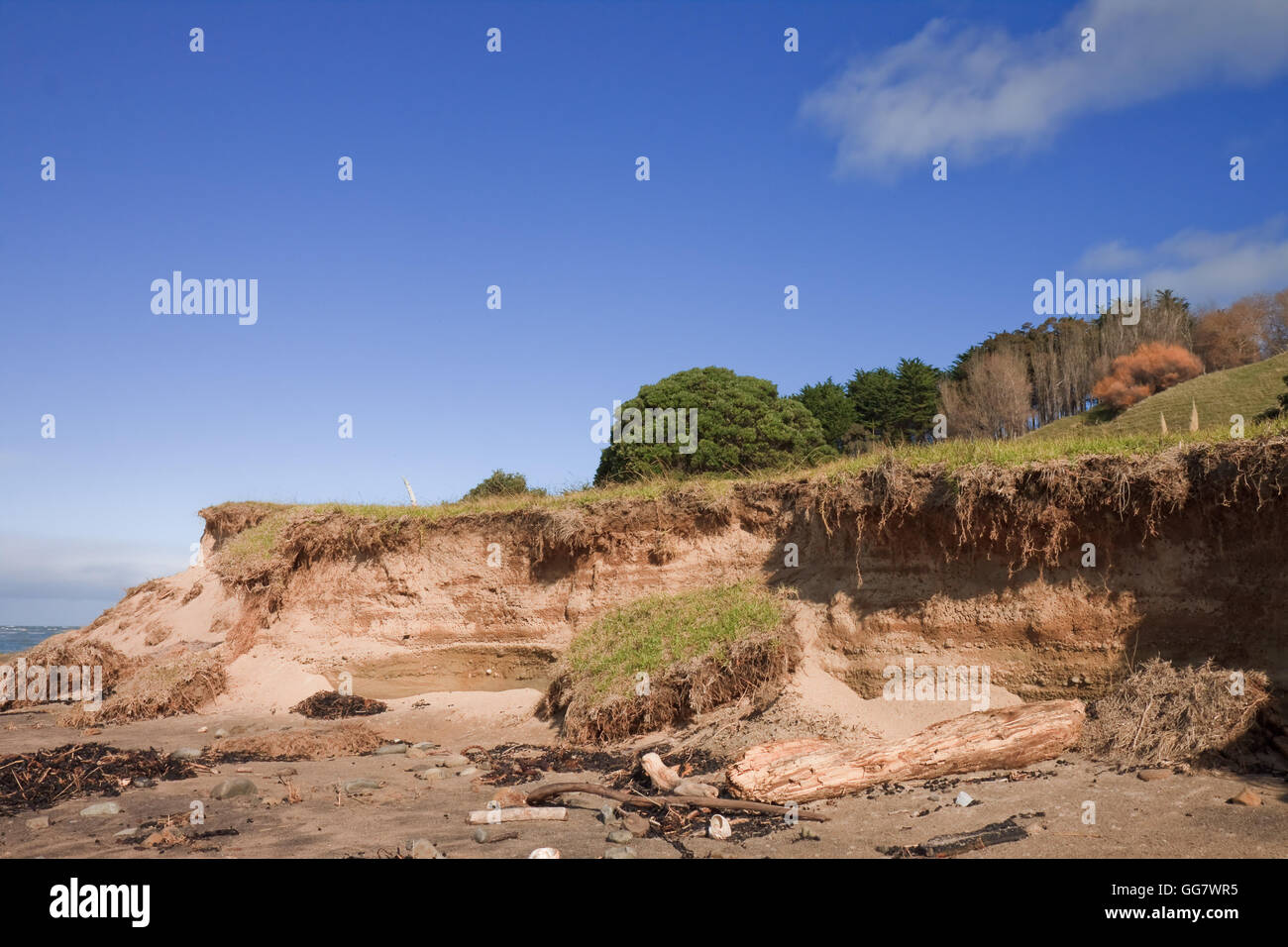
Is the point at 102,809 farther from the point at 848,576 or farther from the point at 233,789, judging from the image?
the point at 848,576

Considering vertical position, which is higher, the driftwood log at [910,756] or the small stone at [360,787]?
the driftwood log at [910,756]

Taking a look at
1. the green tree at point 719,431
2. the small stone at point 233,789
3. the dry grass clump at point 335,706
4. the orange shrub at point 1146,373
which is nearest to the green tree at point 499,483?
the green tree at point 719,431

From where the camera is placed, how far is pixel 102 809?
802 centimetres

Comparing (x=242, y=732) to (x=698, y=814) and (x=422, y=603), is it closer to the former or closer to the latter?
(x=422, y=603)

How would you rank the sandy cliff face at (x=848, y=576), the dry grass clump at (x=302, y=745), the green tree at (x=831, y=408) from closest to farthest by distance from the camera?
1. the sandy cliff face at (x=848, y=576)
2. the dry grass clump at (x=302, y=745)
3. the green tree at (x=831, y=408)

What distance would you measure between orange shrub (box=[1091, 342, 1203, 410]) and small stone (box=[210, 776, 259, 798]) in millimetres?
50060

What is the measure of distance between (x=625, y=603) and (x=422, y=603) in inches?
160

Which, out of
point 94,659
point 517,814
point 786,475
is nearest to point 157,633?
point 94,659

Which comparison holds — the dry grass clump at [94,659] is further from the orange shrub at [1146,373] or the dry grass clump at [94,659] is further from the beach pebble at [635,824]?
the orange shrub at [1146,373]

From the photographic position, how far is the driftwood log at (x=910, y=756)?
774cm

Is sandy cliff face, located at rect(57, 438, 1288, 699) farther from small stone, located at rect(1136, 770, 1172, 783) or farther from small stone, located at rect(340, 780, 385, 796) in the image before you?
small stone, located at rect(340, 780, 385, 796)

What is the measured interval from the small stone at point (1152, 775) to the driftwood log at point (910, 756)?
0.81 m

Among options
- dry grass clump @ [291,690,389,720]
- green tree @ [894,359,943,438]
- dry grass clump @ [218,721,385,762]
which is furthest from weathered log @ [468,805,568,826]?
green tree @ [894,359,943,438]
